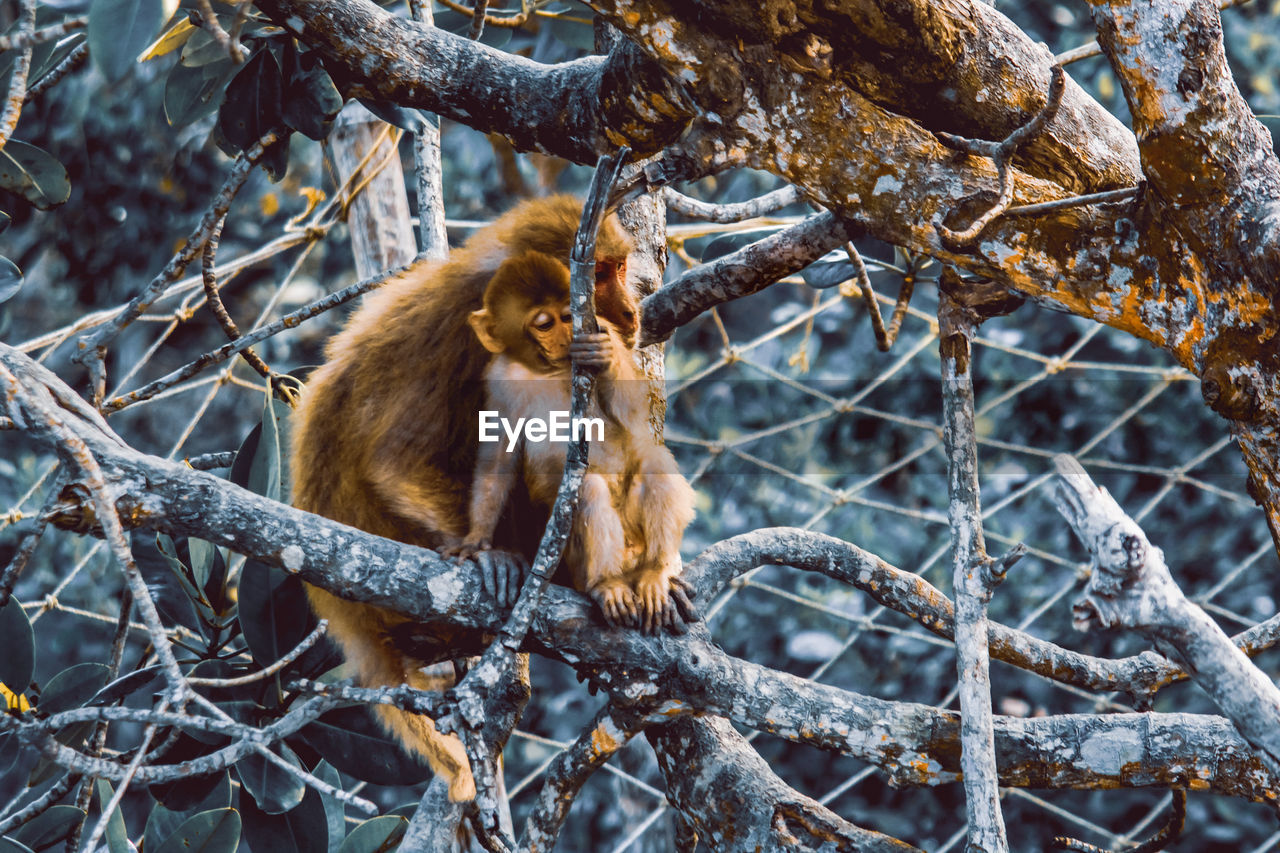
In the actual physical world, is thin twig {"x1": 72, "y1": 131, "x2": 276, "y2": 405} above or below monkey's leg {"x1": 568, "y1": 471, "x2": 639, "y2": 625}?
above

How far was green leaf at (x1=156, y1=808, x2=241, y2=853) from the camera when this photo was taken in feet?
4.59

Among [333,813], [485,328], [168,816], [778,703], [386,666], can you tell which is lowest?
[333,813]

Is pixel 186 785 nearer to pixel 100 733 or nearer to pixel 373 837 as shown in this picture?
pixel 100 733

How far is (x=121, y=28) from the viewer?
115cm

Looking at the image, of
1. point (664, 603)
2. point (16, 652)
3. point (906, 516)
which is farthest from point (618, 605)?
point (906, 516)

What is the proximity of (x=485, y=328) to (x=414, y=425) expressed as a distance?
0.61ft

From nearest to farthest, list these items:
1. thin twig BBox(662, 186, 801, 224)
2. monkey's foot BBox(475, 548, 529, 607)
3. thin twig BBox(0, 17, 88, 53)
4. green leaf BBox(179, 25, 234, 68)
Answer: thin twig BBox(0, 17, 88, 53), monkey's foot BBox(475, 548, 529, 607), green leaf BBox(179, 25, 234, 68), thin twig BBox(662, 186, 801, 224)

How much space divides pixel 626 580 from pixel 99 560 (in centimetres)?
237

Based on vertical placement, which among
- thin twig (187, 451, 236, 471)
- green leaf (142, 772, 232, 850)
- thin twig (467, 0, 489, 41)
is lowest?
green leaf (142, 772, 232, 850)

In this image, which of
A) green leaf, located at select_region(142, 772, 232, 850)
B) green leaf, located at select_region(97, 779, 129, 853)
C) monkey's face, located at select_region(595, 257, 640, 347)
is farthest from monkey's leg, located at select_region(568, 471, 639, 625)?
green leaf, located at select_region(97, 779, 129, 853)

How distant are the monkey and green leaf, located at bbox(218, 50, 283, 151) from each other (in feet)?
1.08

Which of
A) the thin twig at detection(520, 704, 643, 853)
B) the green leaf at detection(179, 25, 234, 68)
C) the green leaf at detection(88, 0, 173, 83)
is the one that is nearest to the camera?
the green leaf at detection(88, 0, 173, 83)

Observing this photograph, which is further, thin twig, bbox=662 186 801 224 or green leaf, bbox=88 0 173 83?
thin twig, bbox=662 186 801 224

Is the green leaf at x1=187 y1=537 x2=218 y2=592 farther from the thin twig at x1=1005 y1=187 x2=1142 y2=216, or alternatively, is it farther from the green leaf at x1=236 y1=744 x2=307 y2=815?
the thin twig at x1=1005 y1=187 x2=1142 y2=216
